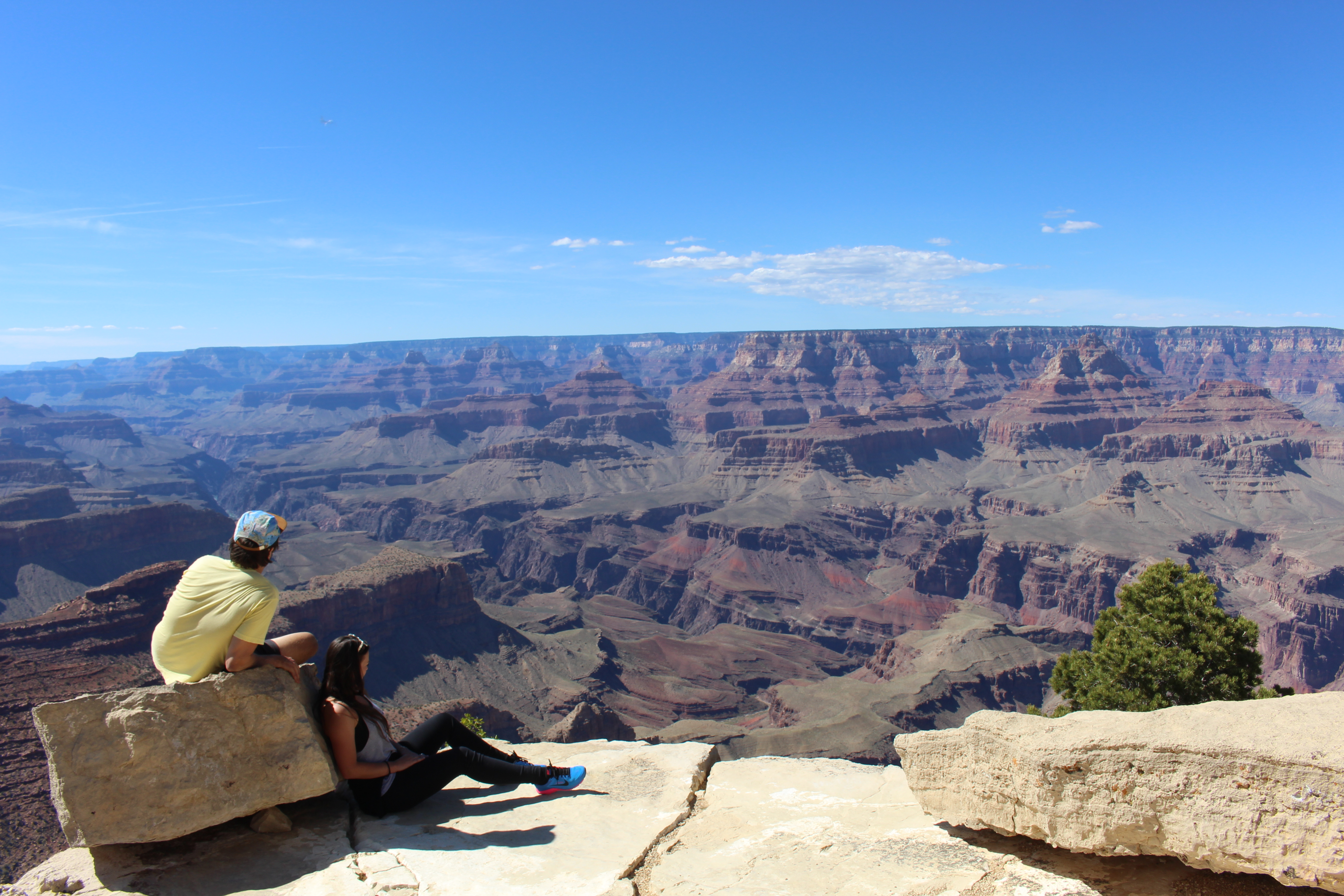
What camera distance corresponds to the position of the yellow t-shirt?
777 centimetres

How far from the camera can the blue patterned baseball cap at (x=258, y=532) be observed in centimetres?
814

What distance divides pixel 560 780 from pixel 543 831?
3.95 ft

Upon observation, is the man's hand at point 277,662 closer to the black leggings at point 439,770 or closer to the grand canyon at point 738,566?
the black leggings at point 439,770

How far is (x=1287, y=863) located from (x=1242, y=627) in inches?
772

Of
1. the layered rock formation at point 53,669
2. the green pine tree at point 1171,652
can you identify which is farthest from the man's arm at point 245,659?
the layered rock formation at point 53,669

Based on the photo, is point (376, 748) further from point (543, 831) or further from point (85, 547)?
point (85, 547)

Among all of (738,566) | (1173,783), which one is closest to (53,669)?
(1173,783)

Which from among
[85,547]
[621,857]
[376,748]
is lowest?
[85,547]

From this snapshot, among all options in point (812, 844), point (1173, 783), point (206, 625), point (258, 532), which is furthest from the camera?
point (258, 532)

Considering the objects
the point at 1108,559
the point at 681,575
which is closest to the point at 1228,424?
the point at 1108,559

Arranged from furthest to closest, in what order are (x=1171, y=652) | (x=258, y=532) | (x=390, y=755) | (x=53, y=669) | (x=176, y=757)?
(x=53, y=669), (x=1171, y=652), (x=390, y=755), (x=258, y=532), (x=176, y=757)

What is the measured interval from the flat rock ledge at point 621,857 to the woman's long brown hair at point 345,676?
48.4 inches

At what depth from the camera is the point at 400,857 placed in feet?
24.6

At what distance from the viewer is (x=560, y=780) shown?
9.51 m
